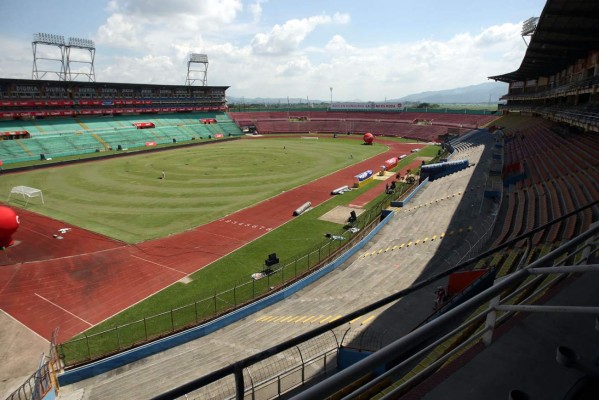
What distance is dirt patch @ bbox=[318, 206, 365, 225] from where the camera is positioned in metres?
34.8

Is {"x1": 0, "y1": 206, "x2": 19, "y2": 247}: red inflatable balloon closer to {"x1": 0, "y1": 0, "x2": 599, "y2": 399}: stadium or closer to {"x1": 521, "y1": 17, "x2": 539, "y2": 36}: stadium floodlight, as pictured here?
{"x1": 0, "y1": 0, "x2": 599, "y2": 399}: stadium

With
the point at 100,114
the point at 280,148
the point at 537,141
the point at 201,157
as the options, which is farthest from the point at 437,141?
the point at 100,114

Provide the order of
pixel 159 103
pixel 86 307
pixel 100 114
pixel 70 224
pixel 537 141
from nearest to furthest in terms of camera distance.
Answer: pixel 86 307 → pixel 70 224 → pixel 537 141 → pixel 100 114 → pixel 159 103

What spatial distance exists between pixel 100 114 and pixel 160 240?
7448 cm

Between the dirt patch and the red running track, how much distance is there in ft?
12.6

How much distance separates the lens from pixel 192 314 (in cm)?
2003

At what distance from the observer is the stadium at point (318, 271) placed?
150 inches

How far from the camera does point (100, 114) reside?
9044 centimetres

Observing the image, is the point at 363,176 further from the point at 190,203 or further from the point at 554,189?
the point at 554,189

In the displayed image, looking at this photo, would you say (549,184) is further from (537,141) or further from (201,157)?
(201,157)

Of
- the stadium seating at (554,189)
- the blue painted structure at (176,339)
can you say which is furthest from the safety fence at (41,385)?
the stadium seating at (554,189)

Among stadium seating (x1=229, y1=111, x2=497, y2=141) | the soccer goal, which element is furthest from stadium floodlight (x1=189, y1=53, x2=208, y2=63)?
the soccer goal

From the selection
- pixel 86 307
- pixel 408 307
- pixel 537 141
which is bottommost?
pixel 86 307

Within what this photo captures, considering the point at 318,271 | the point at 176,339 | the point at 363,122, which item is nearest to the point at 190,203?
the point at 318,271
